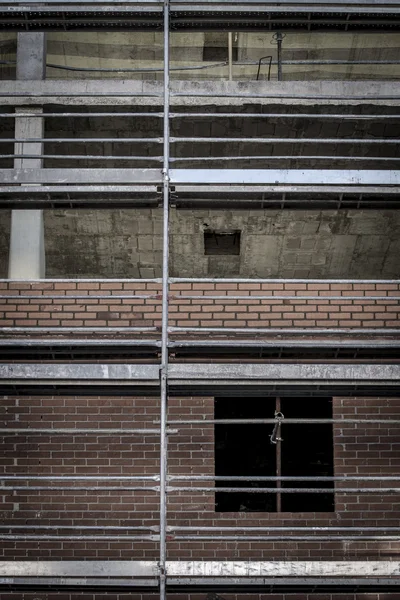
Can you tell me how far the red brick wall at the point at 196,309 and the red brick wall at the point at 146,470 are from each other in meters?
0.86

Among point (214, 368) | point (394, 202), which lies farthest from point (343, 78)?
point (214, 368)

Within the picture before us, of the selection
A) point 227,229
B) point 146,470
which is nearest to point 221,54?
point 227,229

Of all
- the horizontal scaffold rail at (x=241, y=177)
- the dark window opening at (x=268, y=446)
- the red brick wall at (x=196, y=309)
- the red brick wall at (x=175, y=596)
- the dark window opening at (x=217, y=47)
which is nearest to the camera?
the horizontal scaffold rail at (x=241, y=177)

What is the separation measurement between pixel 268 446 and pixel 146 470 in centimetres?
156

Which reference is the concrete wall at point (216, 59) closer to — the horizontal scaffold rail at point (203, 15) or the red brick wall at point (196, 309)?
the horizontal scaffold rail at point (203, 15)

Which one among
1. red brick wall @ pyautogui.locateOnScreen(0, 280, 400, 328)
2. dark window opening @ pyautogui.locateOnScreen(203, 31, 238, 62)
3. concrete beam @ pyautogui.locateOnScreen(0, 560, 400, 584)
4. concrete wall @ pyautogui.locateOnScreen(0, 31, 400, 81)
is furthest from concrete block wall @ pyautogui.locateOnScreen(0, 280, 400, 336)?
dark window opening @ pyautogui.locateOnScreen(203, 31, 238, 62)

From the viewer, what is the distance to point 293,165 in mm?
12453

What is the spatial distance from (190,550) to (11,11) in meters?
5.92

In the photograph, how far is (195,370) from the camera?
8766 mm

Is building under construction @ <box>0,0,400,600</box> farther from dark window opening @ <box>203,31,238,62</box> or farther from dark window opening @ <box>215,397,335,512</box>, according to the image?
dark window opening @ <box>203,31,238,62</box>

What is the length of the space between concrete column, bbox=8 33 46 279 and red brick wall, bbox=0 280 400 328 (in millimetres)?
959

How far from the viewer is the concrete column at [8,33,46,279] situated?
11.1m

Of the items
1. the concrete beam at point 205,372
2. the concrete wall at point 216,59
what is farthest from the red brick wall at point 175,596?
the concrete wall at point 216,59

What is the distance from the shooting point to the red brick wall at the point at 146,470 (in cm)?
969
